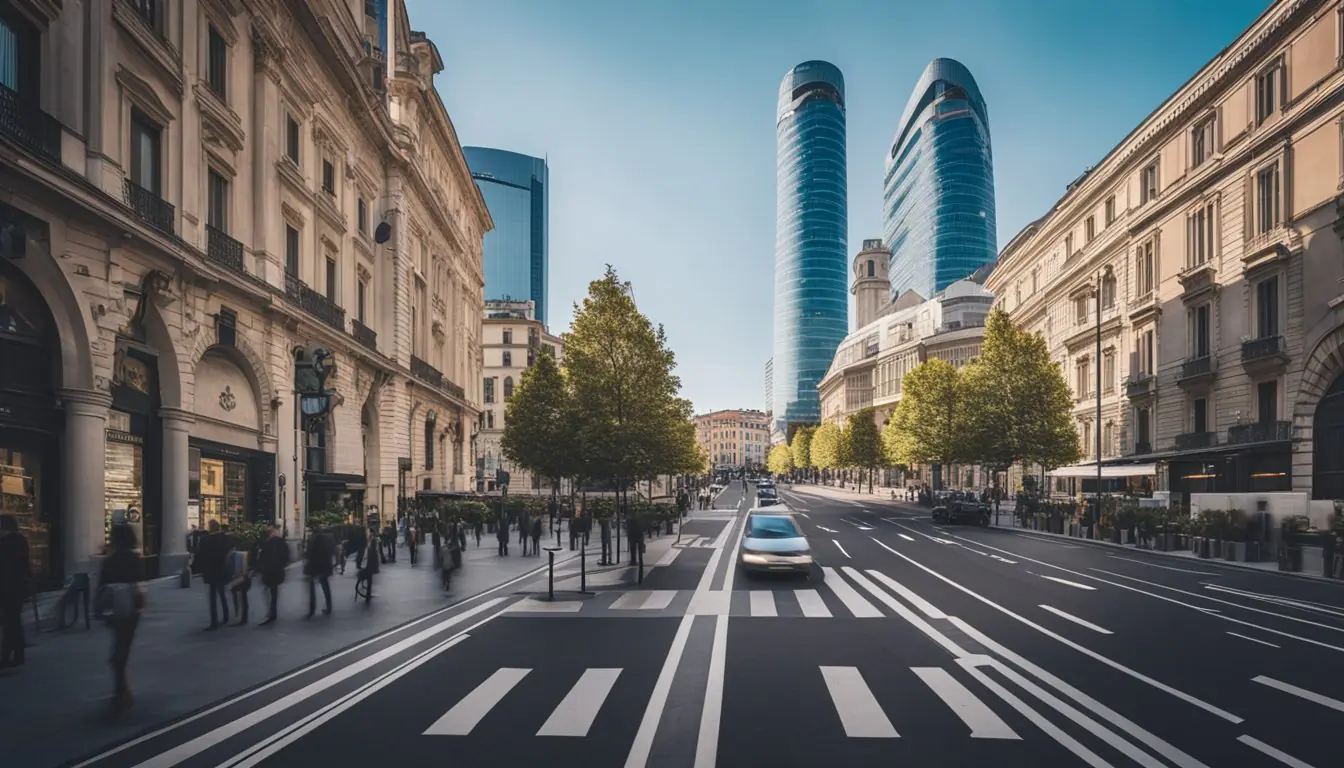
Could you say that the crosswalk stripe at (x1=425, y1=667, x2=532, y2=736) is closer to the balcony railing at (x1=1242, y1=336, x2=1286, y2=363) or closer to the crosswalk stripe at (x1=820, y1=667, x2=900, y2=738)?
the crosswalk stripe at (x1=820, y1=667, x2=900, y2=738)

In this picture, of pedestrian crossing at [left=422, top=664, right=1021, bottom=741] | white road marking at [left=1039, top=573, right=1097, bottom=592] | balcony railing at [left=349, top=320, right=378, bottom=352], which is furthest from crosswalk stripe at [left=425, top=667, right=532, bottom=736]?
balcony railing at [left=349, top=320, right=378, bottom=352]

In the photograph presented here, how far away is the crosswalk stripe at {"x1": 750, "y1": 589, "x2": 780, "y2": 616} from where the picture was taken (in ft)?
49.0

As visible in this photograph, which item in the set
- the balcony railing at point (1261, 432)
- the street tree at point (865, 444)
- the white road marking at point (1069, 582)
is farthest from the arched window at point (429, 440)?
the street tree at point (865, 444)

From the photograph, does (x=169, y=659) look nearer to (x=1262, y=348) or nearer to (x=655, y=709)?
(x=655, y=709)

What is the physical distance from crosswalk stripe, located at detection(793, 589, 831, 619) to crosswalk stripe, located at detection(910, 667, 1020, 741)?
4320 millimetres

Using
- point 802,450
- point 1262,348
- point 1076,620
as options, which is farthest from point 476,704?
point 802,450

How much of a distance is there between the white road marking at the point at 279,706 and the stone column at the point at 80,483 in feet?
28.2

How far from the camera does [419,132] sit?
4566 cm

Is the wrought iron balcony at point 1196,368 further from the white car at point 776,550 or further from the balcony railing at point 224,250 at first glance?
the balcony railing at point 224,250

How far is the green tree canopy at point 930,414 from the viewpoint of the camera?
63000 mm

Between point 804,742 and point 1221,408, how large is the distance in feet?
124

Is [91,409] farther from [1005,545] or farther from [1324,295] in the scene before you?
[1324,295]

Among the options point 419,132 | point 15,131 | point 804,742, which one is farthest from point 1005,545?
point 419,132

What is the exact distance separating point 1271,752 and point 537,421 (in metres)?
46.0
